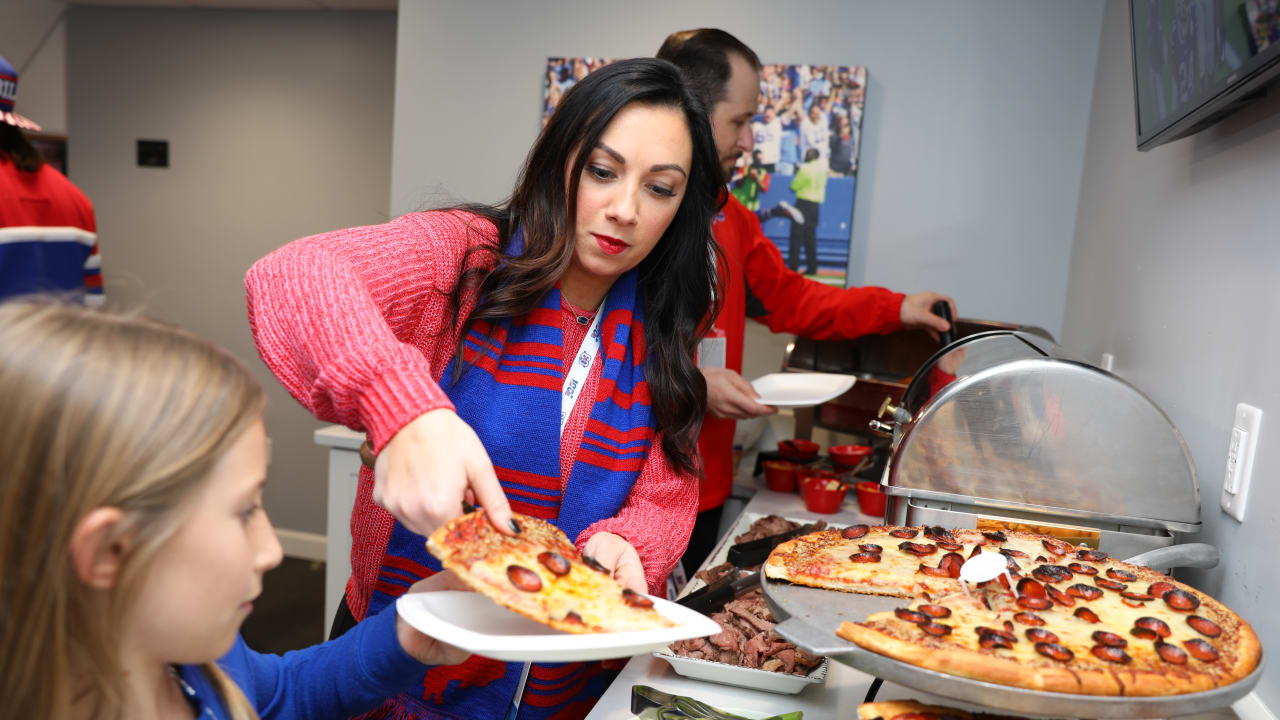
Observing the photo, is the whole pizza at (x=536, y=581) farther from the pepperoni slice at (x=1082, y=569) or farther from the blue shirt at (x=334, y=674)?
the pepperoni slice at (x=1082, y=569)

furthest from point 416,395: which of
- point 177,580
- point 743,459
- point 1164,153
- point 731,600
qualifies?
point 743,459

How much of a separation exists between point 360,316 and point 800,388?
1689 mm

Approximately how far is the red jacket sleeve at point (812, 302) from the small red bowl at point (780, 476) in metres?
0.48

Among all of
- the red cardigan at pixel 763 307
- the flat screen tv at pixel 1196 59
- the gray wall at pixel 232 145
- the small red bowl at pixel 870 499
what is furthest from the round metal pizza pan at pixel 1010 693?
the gray wall at pixel 232 145

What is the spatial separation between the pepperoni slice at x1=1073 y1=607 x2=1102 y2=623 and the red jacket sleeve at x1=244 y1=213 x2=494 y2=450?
850mm

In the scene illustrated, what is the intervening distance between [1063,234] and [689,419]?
2.41 m

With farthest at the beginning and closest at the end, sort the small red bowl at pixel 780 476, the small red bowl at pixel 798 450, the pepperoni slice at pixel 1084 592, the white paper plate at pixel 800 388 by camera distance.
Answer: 1. the small red bowl at pixel 798 450
2. the small red bowl at pixel 780 476
3. the white paper plate at pixel 800 388
4. the pepperoni slice at pixel 1084 592

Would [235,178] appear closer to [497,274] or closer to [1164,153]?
[497,274]

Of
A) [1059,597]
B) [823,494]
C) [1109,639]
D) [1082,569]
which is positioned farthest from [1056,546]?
[823,494]

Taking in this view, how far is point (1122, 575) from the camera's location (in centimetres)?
132

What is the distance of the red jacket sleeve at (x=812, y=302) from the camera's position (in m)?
3.10

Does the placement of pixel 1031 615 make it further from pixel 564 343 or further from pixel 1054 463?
pixel 564 343

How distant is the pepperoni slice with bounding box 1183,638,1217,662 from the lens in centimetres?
103

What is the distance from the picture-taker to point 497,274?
1552 mm
